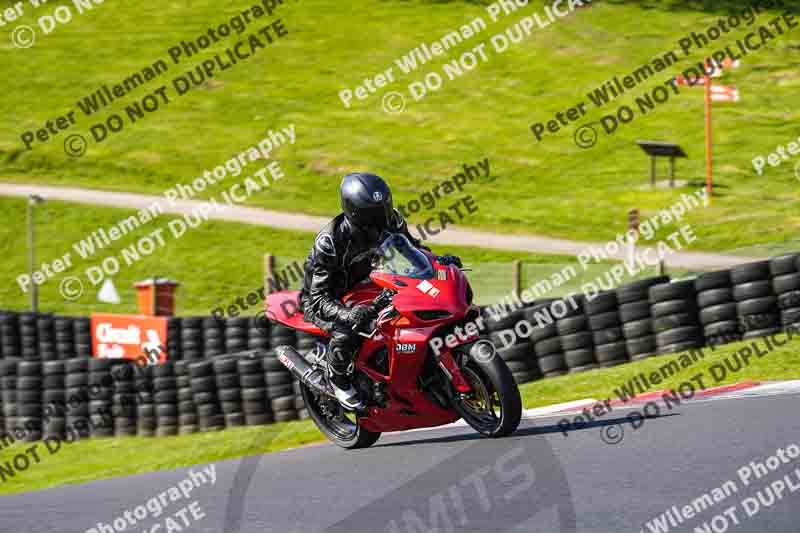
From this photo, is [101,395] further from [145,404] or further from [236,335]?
[236,335]

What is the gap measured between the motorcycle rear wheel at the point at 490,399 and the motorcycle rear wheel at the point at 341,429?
1149mm

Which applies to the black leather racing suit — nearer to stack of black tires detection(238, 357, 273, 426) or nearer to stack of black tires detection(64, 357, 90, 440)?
stack of black tires detection(238, 357, 273, 426)

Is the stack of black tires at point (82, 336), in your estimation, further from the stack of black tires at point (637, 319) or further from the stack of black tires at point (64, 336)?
the stack of black tires at point (637, 319)

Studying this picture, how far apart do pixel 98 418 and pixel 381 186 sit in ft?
26.8

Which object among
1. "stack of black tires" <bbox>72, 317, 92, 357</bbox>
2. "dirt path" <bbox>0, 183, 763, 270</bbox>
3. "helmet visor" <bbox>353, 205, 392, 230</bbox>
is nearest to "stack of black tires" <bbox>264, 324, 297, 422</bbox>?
"helmet visor" <bbox>353, 205, 392, 230</bbox>

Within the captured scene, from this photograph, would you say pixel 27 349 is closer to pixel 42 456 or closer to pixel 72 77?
pixel 42 456

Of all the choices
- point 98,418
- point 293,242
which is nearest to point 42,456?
point 98,418

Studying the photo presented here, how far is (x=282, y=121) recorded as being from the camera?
4044 cm

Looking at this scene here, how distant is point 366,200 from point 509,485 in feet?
7.50

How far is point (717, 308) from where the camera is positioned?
11867 mm

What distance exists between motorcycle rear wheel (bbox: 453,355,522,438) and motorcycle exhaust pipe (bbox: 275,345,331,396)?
47.3 inches

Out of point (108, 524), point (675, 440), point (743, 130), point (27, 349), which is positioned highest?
point (108, 524)

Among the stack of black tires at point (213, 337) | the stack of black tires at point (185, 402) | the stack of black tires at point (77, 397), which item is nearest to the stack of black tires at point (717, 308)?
the stack of black tires at point (185, 402)

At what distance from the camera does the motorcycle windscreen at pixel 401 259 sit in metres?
7.53
